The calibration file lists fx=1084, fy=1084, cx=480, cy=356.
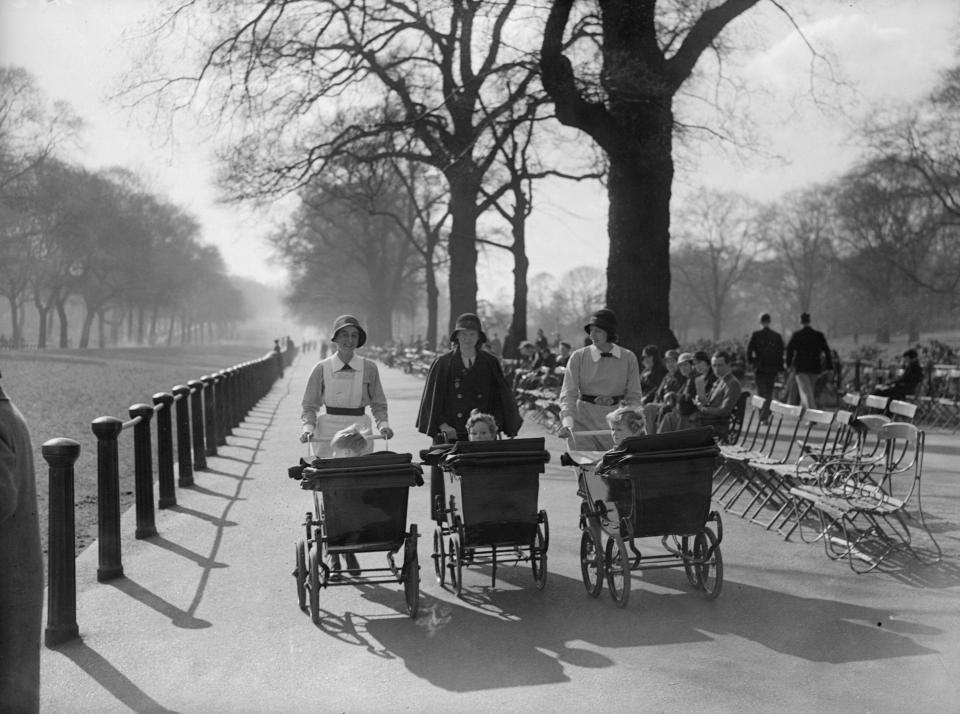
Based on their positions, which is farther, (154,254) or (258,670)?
(154,254)

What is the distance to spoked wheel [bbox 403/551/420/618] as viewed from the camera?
587 cm

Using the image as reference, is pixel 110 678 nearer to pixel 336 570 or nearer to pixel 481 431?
pixel 336 570

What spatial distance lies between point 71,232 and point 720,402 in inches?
1574

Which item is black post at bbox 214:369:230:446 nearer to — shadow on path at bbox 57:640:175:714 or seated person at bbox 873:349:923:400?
seated person at bbox 873:349:923:400

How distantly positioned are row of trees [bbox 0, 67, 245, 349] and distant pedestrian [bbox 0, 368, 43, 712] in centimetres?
2804

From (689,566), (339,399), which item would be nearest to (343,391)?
(339,399)

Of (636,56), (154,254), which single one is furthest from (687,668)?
(154,254)

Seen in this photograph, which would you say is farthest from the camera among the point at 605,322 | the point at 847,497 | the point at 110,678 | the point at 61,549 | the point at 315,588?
the point at 605,322

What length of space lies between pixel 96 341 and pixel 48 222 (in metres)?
46.2

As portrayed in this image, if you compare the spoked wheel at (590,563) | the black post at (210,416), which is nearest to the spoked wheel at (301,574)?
the spoked wheel at (590,563)

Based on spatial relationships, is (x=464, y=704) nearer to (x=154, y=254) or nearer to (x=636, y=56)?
(x=636, y=56)

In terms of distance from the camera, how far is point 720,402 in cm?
1028

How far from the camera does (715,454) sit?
19.8ft

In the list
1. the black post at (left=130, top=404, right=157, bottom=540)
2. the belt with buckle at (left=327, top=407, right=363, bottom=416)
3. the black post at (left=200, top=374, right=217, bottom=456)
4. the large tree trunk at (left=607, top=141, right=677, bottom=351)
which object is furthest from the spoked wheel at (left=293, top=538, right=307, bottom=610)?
the large tree trunk at (left=607, top=141, right=677, bottom=351)
